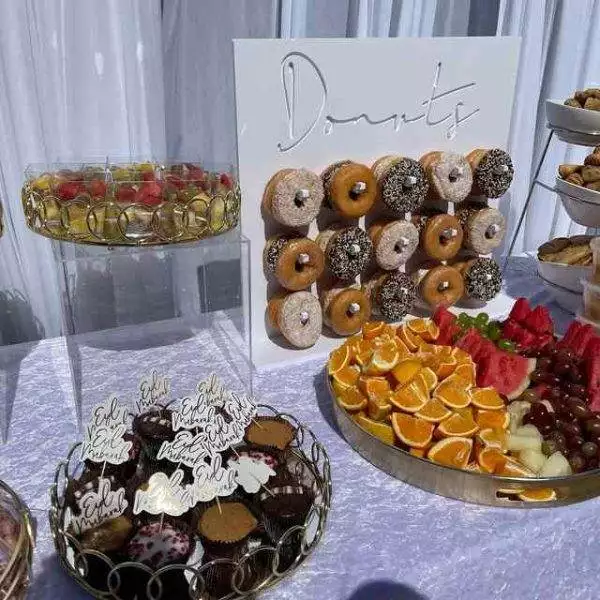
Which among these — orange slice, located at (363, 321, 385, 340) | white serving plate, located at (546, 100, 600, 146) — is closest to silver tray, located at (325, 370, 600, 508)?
orange slice, located at (363, 321, 385, 340)

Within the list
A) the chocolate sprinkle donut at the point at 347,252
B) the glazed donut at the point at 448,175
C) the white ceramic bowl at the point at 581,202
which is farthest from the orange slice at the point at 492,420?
the white ceramic bowl at the point at 581,202

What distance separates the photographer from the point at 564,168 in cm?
127

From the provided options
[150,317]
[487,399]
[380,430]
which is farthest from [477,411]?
[150,317]

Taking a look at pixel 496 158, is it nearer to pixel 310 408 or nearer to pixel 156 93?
pixel 310 408

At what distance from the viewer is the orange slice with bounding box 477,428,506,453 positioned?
2.46 feet

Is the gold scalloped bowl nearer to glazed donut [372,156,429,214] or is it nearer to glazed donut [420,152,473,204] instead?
glazed donut [372,156,429,214]

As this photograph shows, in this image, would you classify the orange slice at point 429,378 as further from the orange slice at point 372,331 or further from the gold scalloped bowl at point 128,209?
the gold scalloped bowl at point 128,209

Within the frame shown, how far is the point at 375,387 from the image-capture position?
2.73ft

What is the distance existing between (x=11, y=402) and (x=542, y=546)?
0.77 metres

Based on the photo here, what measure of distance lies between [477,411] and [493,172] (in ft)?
1.80

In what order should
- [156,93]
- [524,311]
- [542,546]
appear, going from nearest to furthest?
[542,546]
[524,311]
[156,93]

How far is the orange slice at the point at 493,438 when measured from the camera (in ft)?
2.46

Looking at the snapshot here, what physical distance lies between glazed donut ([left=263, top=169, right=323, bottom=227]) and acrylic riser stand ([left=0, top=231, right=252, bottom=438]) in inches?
3.1

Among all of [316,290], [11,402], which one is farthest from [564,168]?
[11,402]
